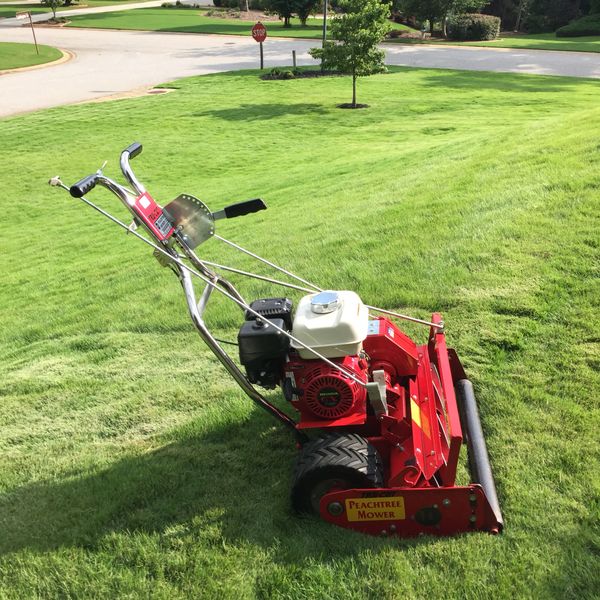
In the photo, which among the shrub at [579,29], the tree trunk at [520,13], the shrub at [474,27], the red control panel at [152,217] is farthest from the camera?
the tree trunk at [520,13]

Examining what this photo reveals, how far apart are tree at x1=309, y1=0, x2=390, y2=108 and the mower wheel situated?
17210 millimetres

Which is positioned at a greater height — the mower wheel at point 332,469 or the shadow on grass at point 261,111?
the mower wheel at point 332,469

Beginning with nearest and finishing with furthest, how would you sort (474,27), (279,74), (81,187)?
(81,187)
(279,74)
(474,27)

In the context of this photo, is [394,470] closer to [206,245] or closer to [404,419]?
[404,419]

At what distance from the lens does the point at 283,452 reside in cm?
374

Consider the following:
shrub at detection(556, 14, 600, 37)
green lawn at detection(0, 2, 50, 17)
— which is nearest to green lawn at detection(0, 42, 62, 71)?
green lawn at detection(0, 2, 50, 17)

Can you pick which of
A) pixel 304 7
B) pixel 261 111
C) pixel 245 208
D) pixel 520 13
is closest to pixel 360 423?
pixel 245 208

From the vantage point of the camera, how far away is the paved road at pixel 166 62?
23438 mm

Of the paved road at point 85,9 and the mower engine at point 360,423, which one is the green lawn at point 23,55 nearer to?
the paved road at point 85,9

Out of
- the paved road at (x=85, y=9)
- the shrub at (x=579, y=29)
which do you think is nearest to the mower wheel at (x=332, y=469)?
the shrub at (x=579, y=29)

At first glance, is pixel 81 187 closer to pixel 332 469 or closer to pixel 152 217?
pixel 152 217

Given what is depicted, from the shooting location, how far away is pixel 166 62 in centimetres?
2927

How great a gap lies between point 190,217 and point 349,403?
125 centimetres

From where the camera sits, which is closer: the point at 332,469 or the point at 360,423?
the point at 332,469
